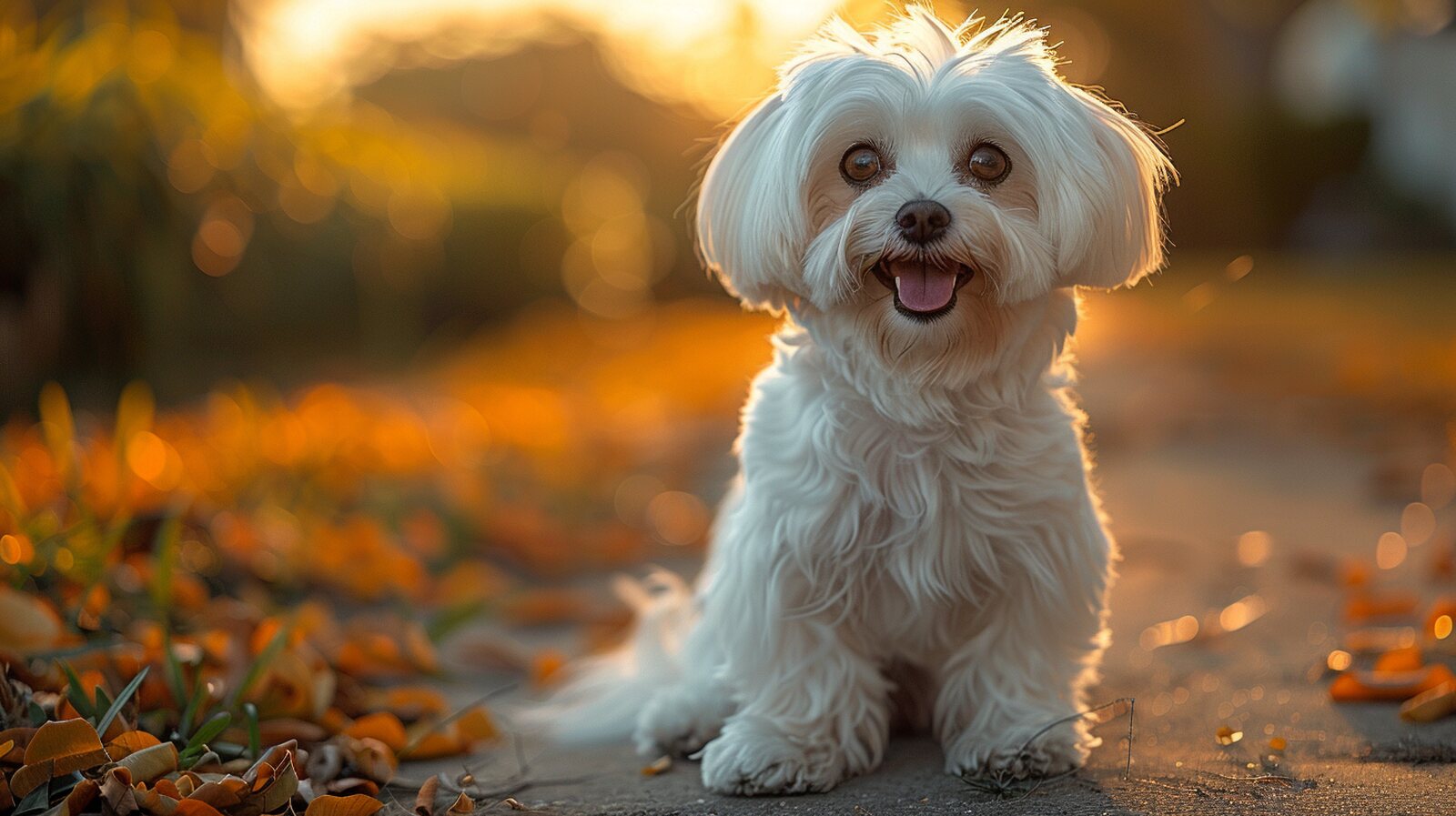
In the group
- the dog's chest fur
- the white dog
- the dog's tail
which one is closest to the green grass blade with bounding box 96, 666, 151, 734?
the dog's tail

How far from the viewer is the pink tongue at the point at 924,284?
244 cm

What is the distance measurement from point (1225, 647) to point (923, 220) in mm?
1939

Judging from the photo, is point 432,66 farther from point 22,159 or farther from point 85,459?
point 85,459

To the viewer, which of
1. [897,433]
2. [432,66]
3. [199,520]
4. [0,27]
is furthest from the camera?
[432,66]

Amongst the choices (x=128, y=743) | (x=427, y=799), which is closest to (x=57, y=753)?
(x=128, y=743)

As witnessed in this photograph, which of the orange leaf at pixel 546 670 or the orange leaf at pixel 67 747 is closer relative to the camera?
the orange leaf at pixel 67 747

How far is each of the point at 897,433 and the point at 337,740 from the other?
1363mm

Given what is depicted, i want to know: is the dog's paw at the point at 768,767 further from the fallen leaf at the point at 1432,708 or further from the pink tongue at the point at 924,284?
the fallen leaf at the point at 1432,708

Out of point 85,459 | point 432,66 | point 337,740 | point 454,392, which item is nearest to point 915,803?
point 337,740

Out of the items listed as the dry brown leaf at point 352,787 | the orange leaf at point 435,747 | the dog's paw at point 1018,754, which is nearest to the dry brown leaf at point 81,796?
the dry brown leaf at point 352,787

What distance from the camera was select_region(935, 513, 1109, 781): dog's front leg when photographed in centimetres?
261

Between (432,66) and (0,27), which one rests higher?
(432,66)

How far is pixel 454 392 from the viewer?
8070 mm

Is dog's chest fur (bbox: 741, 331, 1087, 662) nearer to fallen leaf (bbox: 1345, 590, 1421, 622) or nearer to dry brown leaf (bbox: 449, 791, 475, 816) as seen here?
dry brown leaf (bbox: 449, 791, 475, 816)
